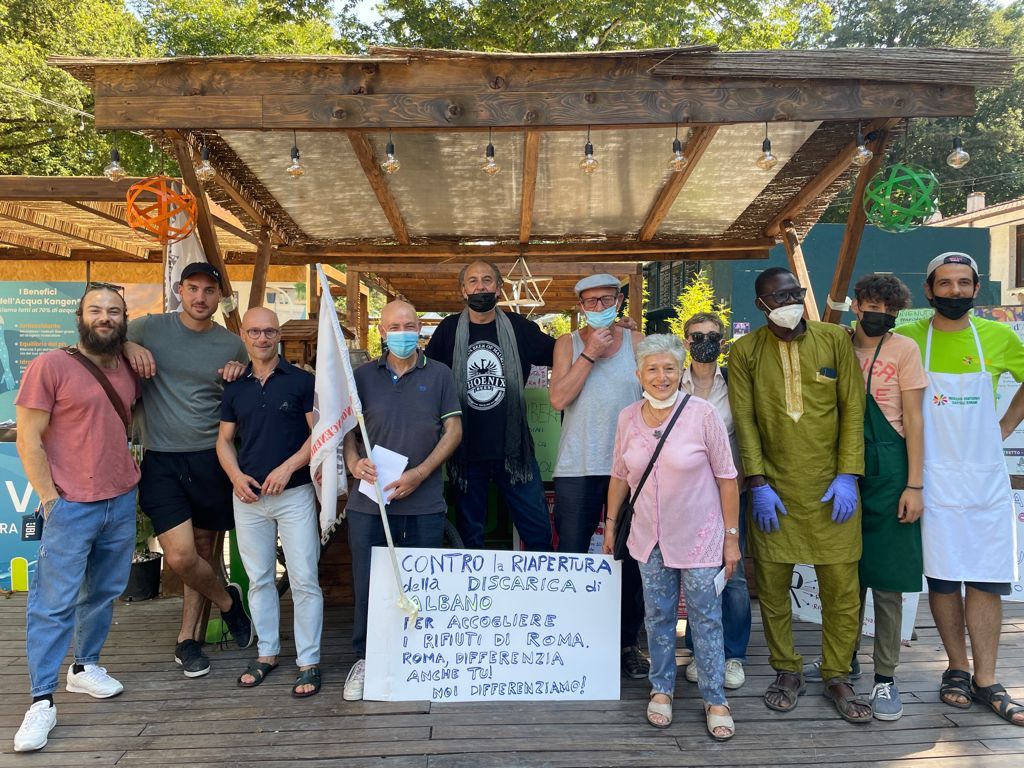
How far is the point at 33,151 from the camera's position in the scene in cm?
1500

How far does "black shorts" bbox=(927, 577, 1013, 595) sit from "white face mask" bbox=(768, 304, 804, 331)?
54.4 inches

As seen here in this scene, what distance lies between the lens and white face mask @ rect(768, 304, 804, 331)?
3170 millimetres

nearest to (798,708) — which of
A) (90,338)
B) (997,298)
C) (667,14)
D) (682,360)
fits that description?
(682,360)

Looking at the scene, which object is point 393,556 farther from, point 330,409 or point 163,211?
point 163,211

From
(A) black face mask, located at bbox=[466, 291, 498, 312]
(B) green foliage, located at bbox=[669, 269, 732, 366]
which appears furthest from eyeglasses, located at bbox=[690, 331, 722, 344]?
(B) green foliage, located at bbox=[669, 269, 732, 366]

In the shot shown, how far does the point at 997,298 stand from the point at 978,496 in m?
18.4

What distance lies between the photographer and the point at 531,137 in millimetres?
4293

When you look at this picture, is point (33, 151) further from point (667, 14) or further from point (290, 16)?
point (667, 14)

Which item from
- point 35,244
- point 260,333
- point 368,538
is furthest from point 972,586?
point 35,244

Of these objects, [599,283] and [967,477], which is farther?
[599,283]

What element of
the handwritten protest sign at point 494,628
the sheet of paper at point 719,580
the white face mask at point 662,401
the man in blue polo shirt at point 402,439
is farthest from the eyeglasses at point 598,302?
the sheet of paper at point 719,580

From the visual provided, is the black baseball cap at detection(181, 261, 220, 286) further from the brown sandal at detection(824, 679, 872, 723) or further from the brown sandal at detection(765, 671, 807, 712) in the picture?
the brown sandal at detection(824, 679, 872, 723)

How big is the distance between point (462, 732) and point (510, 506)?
116cm

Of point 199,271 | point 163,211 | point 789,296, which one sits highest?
point 163,211
